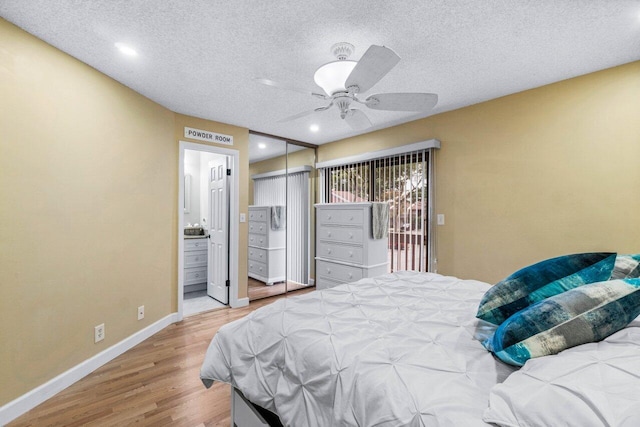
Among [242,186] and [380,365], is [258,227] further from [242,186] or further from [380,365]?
[380,365]

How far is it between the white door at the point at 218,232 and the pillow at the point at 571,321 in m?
3.60

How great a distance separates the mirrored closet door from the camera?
472 cm

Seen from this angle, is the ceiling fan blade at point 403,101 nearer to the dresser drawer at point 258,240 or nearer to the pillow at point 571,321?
the pillow at point 571,321

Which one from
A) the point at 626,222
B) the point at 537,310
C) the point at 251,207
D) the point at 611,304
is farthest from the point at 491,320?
the point at 251,207

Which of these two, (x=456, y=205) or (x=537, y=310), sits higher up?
(x=456, y=205)

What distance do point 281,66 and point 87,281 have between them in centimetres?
232

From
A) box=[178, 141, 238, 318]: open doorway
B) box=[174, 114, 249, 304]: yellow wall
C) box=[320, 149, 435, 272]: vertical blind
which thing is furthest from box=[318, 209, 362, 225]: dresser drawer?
box=[178, 141, 238, 318]: open doorway

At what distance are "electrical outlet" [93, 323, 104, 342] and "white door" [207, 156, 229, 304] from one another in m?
1.65

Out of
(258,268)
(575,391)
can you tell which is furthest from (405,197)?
(575,391)

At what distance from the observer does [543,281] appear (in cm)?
129

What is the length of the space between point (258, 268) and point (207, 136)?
236 cm

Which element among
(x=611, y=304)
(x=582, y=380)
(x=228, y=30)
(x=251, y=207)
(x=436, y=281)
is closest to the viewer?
(x=582, y=380)

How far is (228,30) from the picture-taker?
1.87 metres

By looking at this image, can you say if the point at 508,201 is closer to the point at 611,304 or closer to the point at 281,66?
the point at 611,304
